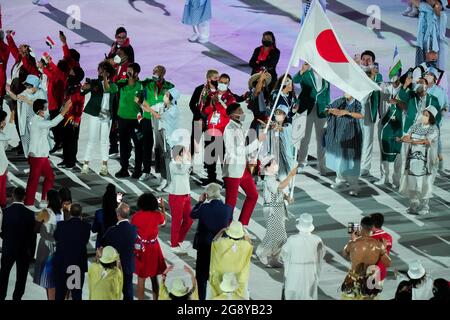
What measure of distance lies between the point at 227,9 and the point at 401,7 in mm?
3406

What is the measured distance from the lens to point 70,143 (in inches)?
856

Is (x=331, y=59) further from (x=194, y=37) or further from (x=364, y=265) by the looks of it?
(x=194, y=37)

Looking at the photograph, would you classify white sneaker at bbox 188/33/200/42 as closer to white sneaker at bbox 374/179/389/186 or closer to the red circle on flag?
white sneaker at bbox 374/179/389/186

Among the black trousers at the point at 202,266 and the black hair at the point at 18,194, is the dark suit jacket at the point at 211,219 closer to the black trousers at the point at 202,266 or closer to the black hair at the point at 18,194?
the black trousers at the point at 202,266

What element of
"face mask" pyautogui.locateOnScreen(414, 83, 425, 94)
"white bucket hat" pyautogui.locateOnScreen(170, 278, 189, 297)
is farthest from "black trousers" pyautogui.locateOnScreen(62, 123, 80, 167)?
"white bucket hat" pyautogui.locateOnScreen(170, 278, 189, 297)

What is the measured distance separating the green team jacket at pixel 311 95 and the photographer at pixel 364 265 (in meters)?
5.72

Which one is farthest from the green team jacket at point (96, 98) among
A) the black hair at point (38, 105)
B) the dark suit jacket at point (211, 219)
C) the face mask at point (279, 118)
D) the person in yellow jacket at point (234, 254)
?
the person in yellow jacket at point (234, 254)

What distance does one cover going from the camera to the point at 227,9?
2892cm

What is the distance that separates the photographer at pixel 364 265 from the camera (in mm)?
15844

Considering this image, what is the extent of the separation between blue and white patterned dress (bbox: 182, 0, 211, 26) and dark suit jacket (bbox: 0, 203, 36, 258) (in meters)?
10.7

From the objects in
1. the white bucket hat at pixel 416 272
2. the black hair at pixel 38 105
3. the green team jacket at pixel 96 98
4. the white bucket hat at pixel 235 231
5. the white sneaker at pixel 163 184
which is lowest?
the white sneaker at pixel 163 184

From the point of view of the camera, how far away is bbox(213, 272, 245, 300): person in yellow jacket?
50.5 ft

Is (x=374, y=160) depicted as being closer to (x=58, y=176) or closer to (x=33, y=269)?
(x=58, y=176)

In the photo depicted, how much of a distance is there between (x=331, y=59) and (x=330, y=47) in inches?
6.0
